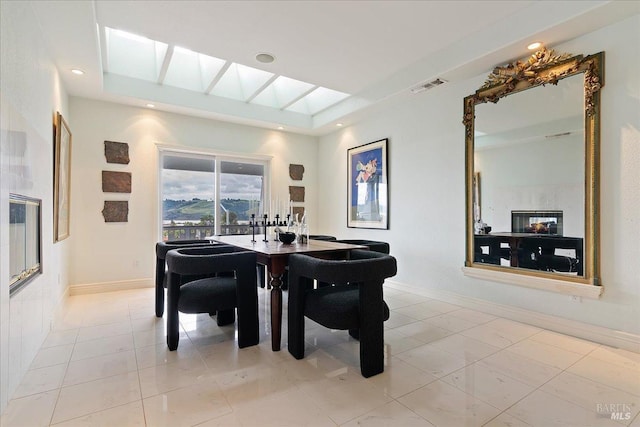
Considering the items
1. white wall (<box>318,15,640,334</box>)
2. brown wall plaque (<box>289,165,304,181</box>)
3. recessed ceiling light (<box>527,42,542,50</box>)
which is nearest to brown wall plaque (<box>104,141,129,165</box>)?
brown wall plaque (<box>289,165,304,181</box>)

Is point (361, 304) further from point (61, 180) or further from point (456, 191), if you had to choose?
point (61, 180)

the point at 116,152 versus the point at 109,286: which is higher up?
the point at 116,152

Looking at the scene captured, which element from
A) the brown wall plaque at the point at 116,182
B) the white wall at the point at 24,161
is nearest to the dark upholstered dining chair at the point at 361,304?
the white wall at the point at 24,161

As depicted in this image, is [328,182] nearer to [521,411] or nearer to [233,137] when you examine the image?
[233,137]

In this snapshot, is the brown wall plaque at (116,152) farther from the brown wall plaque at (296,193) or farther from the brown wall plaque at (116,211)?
the brown wall plaque at (296,193)

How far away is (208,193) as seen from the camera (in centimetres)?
521

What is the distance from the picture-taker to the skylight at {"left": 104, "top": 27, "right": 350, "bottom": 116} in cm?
388

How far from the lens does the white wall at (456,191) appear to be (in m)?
2.46

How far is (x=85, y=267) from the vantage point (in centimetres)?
418

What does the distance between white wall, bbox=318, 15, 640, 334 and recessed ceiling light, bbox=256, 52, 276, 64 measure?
193cm

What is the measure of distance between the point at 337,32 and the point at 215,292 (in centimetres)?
263

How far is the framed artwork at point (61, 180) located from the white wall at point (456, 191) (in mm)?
3909

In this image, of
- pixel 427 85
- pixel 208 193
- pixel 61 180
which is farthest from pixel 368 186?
pixel 61 180

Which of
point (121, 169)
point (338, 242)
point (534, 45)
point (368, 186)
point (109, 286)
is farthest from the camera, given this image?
point (368, 186)
